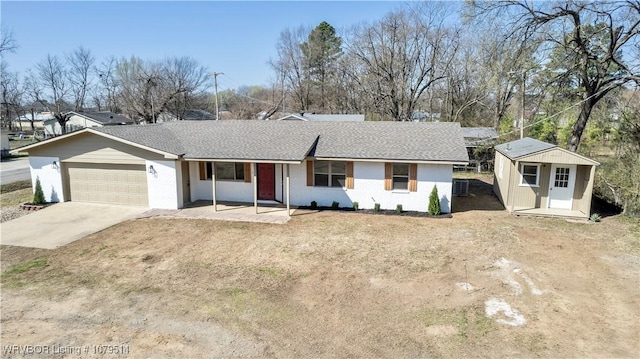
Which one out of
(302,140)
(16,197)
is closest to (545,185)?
(302,140)

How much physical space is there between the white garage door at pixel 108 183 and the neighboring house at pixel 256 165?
1.7 inches

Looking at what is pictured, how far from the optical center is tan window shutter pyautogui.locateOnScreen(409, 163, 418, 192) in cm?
1497

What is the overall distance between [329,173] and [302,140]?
6.35 ft

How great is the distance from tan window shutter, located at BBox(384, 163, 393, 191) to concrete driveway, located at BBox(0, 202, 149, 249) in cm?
1005

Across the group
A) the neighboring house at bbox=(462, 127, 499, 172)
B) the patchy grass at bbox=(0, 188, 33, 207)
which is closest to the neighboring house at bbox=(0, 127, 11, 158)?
the patchy grass at bbox=(0, 188, 33, 207)

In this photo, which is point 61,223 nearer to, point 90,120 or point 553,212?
point 553,212

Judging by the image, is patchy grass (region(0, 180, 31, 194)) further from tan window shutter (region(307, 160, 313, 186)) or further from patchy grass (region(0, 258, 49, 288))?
tan window shutter (region(307, 160, 313, 186))

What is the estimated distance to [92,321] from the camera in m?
7.42

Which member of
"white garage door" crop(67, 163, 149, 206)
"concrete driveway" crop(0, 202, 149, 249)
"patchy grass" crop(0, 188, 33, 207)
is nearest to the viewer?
"concrete driveway" crop(0, 202, 149, 249)

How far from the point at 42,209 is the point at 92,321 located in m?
11.1

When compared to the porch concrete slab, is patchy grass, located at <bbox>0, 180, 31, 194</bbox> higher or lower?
higher

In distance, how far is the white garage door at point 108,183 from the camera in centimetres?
1588

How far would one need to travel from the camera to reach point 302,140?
53.6ft

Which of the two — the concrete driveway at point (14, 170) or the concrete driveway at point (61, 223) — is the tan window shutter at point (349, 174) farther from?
the concrete driveway at point (14, 170)
